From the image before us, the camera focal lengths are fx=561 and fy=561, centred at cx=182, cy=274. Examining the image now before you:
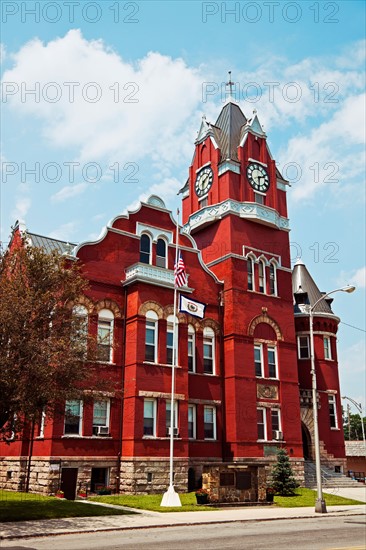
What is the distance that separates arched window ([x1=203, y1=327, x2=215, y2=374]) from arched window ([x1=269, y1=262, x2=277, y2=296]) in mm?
6076

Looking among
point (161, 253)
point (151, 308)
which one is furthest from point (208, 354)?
point (161, 253)

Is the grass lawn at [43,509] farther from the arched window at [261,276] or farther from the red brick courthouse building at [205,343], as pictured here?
the arched window at [261,276]

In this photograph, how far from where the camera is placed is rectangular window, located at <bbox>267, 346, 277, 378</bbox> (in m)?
38.4

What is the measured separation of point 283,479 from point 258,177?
70.3 feet

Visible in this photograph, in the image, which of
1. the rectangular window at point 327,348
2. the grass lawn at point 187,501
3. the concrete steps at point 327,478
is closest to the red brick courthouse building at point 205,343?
the rectangular window at point 327,348

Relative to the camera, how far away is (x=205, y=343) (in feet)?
121

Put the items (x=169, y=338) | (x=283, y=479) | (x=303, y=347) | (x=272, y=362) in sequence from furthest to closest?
(x=303, y=347)
(x=272, y=362)
(x=169, y=338)
(x=283, y=479)

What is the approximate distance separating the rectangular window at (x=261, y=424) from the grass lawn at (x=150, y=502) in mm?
8368

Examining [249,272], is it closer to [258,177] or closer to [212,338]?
[212,338]

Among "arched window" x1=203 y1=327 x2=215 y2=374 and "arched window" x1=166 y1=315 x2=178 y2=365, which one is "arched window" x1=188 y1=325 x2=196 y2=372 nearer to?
"arched window" x1=203 y1=327 x2=215 y2=374

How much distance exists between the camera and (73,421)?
29.6 m

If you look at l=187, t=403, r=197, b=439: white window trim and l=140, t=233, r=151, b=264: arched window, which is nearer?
l=187, t=403, r=197, b=439: white window trim

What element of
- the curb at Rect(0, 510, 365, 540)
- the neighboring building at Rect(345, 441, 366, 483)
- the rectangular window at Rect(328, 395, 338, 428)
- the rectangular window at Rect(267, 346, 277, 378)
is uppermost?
the rectangular window at Rect(267, 346, 277, 378)

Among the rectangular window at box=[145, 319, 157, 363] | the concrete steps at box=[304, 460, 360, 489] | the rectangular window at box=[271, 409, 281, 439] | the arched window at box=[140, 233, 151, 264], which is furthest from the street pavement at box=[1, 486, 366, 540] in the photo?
the arched window at box=[140, 233, 151, 264]
